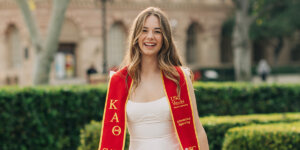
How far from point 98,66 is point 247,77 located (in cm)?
1441

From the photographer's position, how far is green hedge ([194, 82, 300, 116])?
8.70 metres

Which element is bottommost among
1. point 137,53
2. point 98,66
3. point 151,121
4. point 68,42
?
point 98,66

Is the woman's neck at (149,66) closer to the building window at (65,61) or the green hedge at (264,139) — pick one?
the green hedge at (264,139)

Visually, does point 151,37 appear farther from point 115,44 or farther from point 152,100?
point 115,44

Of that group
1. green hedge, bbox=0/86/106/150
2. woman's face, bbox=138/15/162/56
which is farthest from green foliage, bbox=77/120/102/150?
woman's face, bbox=138/15/162/56

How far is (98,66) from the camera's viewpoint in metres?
30.0

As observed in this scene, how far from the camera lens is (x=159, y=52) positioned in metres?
2.88

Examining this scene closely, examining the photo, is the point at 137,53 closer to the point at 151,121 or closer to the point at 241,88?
the point at 151,121

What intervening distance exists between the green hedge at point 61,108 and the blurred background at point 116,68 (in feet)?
0.06

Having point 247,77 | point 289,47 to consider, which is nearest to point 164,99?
point 247,77

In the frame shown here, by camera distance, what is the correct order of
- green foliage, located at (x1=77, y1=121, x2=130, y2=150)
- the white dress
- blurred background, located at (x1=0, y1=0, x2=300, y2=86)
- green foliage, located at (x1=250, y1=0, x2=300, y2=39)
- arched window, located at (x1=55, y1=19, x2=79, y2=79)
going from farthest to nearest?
green foliage, located at (x1=250, y1=0, x2=300, y2=39), arched window, located at (x1=55, y1=19, x2=79, y2=79), blurred background, located at (x1=0, y1=0, x2=300, y2=86), green foliage, located at (x1=77, y1=121, x2=130, y2=150), the white dress

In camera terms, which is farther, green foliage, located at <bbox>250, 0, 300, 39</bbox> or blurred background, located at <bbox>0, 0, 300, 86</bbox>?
green foliage, located at <bbox>250, 0, 300, 39</bbox>

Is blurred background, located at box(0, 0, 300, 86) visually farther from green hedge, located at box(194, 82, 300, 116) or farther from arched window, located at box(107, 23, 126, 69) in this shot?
green hedge, located at box(194, 82, 300, 116)

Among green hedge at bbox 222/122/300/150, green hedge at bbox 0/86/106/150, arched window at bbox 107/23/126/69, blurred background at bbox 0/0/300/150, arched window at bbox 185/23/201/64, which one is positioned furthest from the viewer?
arched window at bbox 185/23/201/64
